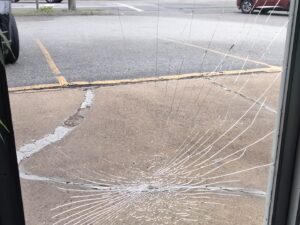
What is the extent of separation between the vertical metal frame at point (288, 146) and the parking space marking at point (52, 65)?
282 centimetres

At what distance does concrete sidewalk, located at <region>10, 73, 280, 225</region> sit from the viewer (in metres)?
1.63

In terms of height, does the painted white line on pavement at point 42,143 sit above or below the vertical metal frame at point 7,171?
below

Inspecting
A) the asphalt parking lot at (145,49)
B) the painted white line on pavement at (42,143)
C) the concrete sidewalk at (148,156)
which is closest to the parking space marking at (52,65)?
the asphalt parking lot at (145,49)

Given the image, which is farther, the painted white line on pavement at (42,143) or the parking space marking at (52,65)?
the parking space marking at (52,65)

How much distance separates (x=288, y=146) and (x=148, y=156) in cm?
118

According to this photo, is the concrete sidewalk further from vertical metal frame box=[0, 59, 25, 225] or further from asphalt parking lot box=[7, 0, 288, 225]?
vertical metal frame box=[0, 59, 25, 225]

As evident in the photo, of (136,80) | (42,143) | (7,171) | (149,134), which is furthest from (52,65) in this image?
(7,171)

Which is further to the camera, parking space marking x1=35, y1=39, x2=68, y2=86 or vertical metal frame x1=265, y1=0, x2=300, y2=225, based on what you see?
parking space marking x1=35, y1=39, x2=68, y2=86

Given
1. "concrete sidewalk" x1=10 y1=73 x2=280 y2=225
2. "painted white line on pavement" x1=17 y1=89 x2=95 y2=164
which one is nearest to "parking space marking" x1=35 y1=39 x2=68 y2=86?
"concrete sidewalk" x1=10 y1=73 x2=280 y2=225

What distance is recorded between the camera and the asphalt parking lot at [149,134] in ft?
5.41

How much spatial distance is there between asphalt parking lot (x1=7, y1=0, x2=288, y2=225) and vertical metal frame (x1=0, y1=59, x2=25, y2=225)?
28.2 inches

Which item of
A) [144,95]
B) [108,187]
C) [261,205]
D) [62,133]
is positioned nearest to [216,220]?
[261,205]

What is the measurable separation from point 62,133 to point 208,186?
0.99m

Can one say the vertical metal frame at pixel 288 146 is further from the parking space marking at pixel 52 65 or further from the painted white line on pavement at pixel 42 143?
the parking space marking at pixel 52 65
